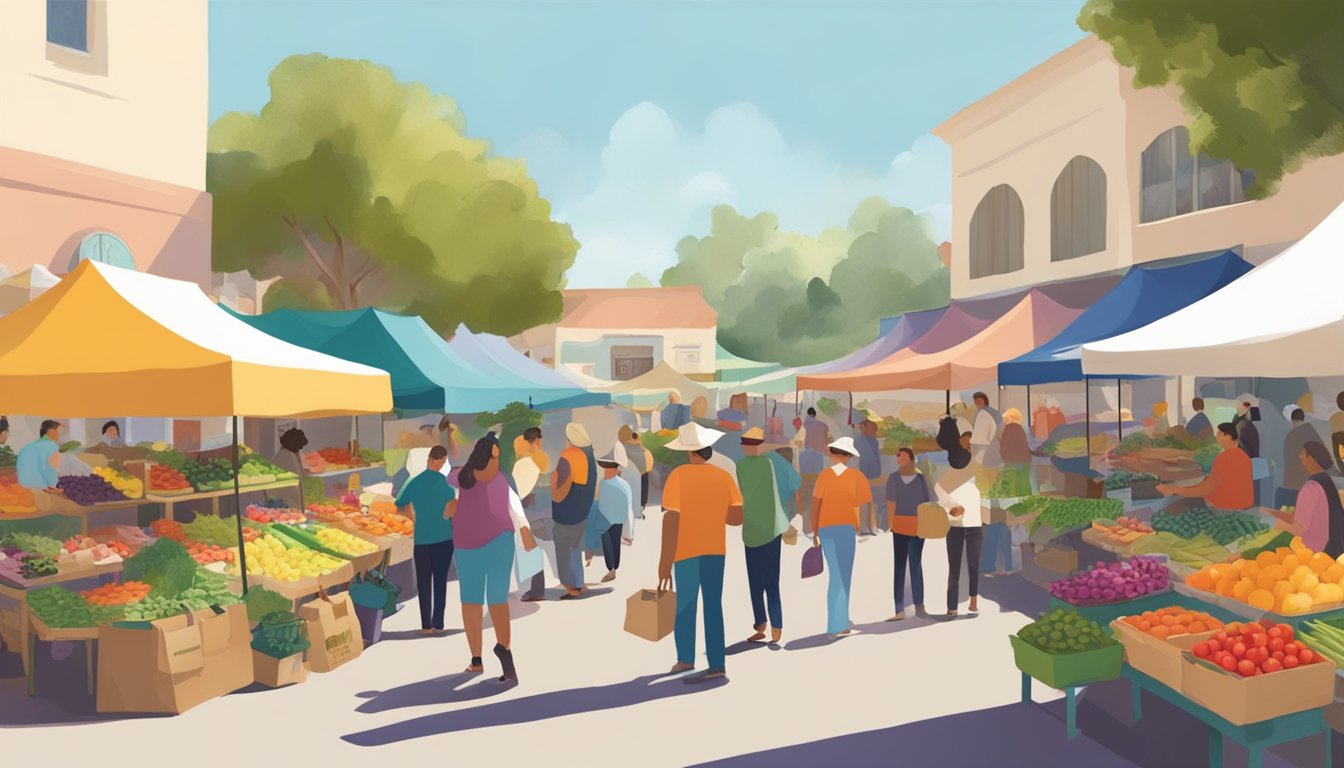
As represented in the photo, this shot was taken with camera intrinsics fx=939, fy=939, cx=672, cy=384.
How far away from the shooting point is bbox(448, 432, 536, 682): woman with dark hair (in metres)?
6.90

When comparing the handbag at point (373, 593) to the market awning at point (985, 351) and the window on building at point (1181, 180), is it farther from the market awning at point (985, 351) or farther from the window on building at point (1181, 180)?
the window on building at point (1181, 180)

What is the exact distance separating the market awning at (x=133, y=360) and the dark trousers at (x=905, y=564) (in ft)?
17.1

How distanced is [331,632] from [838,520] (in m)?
4.22

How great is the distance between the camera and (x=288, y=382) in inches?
281

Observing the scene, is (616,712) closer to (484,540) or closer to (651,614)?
(651,614)

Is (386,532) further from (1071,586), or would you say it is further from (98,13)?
(98,13)

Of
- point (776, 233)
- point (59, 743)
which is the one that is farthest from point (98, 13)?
point (776, 233)

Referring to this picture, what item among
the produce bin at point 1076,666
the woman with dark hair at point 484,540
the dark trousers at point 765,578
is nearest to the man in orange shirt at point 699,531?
the dark trousers at point 765,578

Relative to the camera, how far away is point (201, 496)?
9242 millimetres

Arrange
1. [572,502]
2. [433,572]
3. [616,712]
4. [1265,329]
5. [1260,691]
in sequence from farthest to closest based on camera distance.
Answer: [572,502]
[433,572]
[616,712]
[1265,329]
[1260,691]

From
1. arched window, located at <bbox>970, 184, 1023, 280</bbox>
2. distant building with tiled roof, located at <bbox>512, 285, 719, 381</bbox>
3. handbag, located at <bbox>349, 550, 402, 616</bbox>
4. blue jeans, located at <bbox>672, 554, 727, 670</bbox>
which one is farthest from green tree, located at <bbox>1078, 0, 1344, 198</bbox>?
distant building with tiled roof, located at <bbox>512, 285, 719, 381</bbox>

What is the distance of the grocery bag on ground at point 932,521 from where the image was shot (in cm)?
826

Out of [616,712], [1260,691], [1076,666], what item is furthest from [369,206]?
[1260,691]

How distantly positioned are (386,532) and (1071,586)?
6924 millimetres
